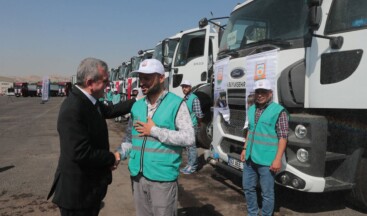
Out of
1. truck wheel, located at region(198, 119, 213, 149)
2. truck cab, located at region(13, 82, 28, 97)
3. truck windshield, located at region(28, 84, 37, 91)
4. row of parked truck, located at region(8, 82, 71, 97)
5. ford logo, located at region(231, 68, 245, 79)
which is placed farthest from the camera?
truck windshield, located at region(28, 84, 37, 91)

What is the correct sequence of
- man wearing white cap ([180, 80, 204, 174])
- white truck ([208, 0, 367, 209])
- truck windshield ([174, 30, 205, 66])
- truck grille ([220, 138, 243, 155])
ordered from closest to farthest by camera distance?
white truck ([208, 0, 367, 209])
truck grille ([220, 138, 243, 155])
man wearing white cap ([180, 80, 204, 174])
truck windshield ([174, 30, 205, 66])

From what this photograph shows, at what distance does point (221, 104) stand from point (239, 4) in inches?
69.6

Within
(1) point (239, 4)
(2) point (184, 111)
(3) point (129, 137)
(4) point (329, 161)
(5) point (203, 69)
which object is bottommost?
(4) point (329, 161)

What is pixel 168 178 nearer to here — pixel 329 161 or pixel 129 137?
pixel 129 137

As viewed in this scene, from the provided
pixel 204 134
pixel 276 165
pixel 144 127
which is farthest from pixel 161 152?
pixel 204 134

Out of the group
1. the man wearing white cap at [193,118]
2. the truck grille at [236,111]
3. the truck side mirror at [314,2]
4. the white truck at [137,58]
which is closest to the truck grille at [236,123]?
the truck grille at [236,111]

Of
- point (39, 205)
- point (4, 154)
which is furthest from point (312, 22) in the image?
point (4, 154)

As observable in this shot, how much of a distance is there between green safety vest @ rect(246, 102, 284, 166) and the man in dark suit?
175 centimetres

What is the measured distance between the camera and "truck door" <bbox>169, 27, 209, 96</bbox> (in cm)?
805

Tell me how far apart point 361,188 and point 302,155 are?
88cm

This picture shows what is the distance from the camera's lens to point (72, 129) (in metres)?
2.34

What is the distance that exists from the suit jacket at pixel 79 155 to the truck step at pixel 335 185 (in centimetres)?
254

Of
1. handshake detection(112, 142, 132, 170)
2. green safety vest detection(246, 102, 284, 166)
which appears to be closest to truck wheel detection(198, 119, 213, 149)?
green safety vest detection(246, 102, 284, 166)

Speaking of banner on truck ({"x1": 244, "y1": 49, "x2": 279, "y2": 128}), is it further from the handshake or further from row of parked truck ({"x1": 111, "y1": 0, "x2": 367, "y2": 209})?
the handshake
